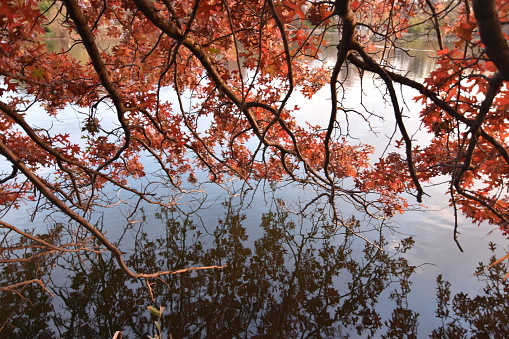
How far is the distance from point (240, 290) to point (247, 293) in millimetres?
120

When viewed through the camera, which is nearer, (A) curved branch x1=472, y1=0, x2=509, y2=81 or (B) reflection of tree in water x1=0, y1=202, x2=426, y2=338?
(A) curved branch x1=472, y1=0, x2=509, y2=81

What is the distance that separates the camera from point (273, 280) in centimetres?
475

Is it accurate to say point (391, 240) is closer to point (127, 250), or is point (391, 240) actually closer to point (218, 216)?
point (218, 216)

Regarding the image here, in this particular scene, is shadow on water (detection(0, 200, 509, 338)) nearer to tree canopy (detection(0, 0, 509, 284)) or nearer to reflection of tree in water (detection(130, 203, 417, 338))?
reflection of tree in water (detection(130, 203, 417, 338))

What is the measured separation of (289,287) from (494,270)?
3.37 metres

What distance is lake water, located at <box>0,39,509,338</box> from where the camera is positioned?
389 centimetres

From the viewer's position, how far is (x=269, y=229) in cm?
604

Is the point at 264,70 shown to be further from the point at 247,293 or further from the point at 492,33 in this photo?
the point at 247,293

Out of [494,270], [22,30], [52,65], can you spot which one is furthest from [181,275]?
[494,270]

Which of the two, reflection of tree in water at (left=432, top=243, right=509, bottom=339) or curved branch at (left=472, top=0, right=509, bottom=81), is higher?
curved branch at (left=472, top=0, right=509, bottom=81)

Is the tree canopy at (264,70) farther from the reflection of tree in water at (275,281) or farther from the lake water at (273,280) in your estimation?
the reflection of tree in water at (275,281)

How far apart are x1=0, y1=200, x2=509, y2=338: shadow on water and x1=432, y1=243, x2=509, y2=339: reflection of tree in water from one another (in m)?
0.01

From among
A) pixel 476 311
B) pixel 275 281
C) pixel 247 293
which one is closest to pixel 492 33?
pixel 247 293

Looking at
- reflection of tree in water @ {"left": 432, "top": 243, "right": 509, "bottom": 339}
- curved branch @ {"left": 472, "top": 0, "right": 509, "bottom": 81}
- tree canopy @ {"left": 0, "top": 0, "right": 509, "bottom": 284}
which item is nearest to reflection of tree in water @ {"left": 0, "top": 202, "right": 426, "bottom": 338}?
reflection of tree in water @ {"left": 432, "top": 243, "right": 509, "bottom": 339}
